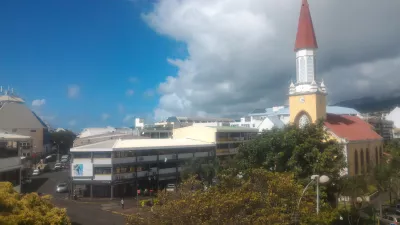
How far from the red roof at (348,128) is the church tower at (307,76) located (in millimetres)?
2261

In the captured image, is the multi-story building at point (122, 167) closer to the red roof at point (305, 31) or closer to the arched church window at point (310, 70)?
the arched church window at point (310, 70)

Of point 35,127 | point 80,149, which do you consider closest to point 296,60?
point 80,149

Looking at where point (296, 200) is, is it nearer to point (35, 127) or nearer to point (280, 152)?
point (280, 152)

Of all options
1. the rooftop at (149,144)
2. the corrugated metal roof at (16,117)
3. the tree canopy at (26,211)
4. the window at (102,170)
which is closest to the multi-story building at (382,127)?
the rooftop at (149,144)

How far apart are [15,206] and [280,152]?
52.7 feet

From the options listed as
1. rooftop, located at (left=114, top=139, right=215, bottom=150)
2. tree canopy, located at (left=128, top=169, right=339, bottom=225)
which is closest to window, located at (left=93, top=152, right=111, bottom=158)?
rooftop, located at (left=114, top=139, right=215, bottom=150)

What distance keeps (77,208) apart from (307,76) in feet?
85.4

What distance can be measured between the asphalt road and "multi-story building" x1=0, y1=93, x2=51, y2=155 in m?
14.9

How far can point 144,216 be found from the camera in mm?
10711

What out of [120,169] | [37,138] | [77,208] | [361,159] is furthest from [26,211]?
[37,138]

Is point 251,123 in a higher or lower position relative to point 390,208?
higher

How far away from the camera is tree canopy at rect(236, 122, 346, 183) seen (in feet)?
72.6

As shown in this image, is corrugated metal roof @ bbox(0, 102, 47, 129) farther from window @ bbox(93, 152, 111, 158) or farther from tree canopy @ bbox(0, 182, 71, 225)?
tree canopy @ bbox(0, 182, 71, 225)

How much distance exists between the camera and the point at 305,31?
36281mm
